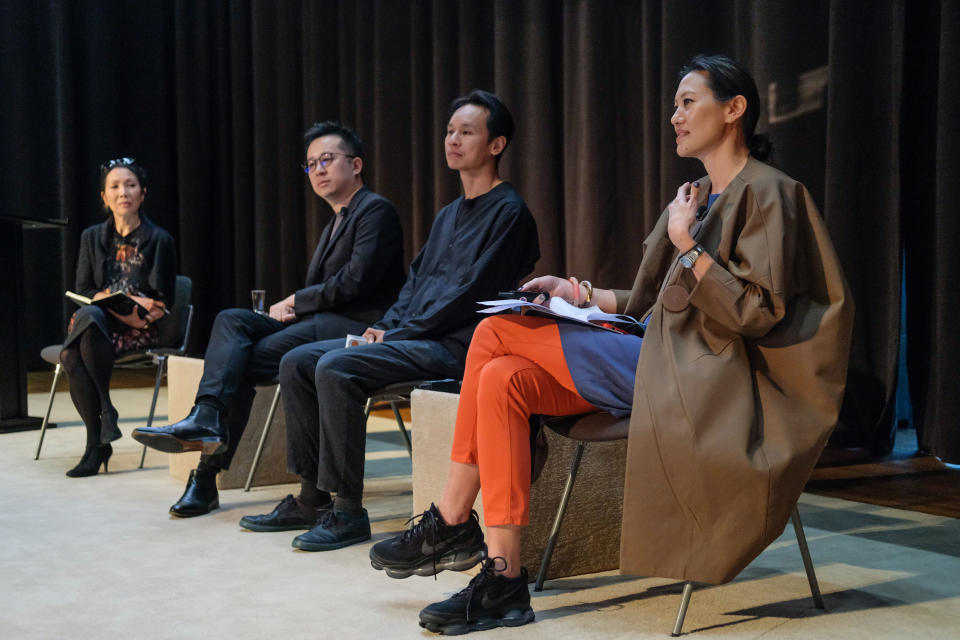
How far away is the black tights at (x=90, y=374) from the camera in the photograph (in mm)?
3512

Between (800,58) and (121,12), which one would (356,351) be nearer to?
(800,58)

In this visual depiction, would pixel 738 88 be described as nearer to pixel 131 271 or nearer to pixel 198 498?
pixel 198 498

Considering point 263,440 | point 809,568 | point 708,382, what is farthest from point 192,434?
point 809,568

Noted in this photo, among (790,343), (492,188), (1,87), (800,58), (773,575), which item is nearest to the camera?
(790,343)

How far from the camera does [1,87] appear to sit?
707 cm

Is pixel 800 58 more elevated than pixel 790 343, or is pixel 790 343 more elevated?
pixel 800 58

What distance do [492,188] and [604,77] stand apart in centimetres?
178

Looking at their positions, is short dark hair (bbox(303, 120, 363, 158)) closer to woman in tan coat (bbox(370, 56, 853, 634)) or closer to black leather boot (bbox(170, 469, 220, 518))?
black leather boot (bbox(170, 469, 220, 518))

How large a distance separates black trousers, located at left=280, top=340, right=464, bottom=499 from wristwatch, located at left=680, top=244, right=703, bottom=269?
967 mm

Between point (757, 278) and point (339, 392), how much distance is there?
3.77 feet

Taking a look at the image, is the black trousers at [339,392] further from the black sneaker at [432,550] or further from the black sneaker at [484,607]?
the black sneaker at [484,607]

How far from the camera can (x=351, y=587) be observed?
2.11m

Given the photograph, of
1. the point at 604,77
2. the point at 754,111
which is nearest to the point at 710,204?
the point at 754,111

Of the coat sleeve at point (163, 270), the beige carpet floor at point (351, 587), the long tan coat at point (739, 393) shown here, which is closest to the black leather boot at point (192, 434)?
the beige carpet floor at point (351, 587)
